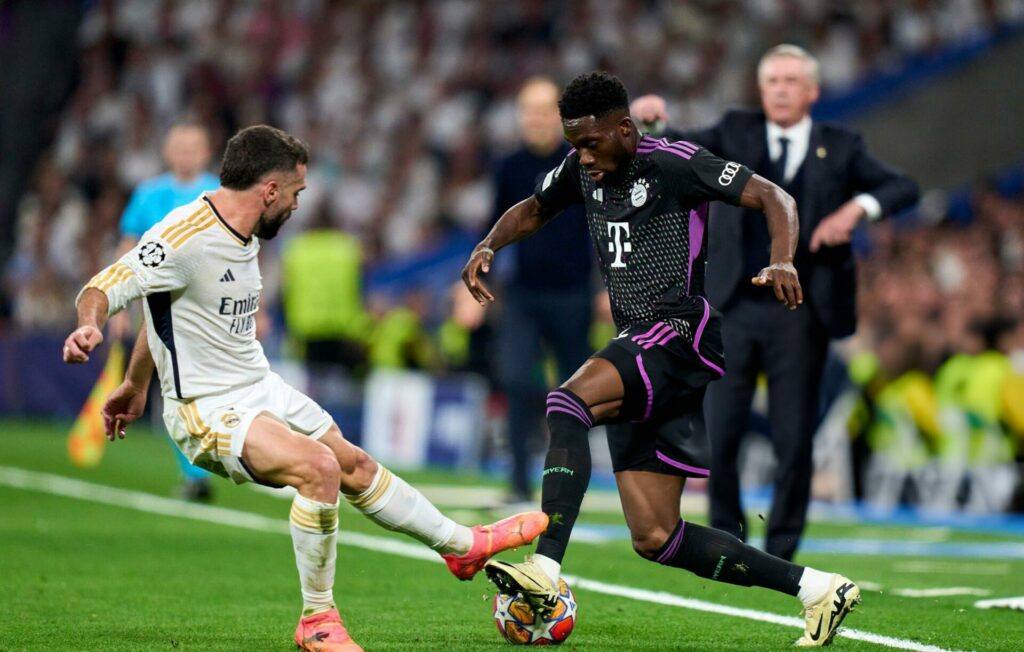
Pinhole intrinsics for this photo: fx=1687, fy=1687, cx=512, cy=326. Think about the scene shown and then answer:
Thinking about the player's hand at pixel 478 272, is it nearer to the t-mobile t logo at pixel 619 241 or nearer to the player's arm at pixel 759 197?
the t-mobile t logo at pixel 619 241

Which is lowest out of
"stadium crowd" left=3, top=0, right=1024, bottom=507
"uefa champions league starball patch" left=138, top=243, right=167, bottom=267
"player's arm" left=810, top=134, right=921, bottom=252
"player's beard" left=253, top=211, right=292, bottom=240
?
"uefa champions league starball patch" left=138, top=243, right=167, bottom=267

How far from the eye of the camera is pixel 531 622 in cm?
555

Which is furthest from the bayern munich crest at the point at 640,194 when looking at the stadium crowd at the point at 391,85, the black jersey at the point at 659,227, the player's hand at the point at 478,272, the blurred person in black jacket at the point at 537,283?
the stadium crowd at the point at 391,85

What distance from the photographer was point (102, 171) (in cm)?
2367

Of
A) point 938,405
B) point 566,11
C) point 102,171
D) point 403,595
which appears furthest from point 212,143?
point 403,595

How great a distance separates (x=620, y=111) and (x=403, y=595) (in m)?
2.40

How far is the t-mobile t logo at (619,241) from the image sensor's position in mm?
5855

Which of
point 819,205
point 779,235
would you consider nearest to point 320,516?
point 779,235

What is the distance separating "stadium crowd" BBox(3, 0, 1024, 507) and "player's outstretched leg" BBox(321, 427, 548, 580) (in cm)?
1073

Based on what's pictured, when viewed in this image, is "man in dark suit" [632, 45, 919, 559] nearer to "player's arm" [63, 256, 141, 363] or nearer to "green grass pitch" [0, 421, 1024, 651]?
"green grass pitch" [0, 421, 1024, 651]

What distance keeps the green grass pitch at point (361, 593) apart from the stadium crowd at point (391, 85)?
7592mm

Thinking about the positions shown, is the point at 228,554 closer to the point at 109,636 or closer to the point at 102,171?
the point at 109,636

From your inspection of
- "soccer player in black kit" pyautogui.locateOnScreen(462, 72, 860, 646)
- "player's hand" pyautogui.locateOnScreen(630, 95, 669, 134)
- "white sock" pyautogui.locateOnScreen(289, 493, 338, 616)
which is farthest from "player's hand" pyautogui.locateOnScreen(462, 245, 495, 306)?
"player's hand" pyautogui.locateOnScreen(630, 95, 669, 134)

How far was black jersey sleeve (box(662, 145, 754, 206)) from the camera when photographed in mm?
5695
